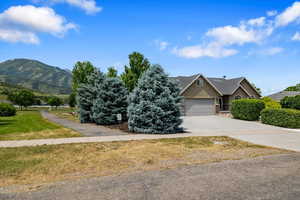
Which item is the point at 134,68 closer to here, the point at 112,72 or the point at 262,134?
the point at 112,72

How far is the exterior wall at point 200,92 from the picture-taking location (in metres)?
26.3

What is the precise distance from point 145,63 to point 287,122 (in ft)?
46.4

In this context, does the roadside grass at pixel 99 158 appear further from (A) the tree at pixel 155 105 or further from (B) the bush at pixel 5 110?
(B) the bush at pixel 5 110

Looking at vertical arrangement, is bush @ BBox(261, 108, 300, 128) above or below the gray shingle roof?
below

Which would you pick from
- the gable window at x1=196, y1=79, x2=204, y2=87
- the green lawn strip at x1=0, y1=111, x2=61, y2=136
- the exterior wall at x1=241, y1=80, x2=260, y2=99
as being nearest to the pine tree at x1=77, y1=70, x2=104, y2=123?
the green lawn strip at x1=0, y1=111, x2=61, y2=136

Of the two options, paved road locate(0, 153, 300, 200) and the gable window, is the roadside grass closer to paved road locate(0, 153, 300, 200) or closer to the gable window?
paved road locate(0, 153, 300, 200)

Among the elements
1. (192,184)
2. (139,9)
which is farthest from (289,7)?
(192,184)

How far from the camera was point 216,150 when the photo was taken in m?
8.23

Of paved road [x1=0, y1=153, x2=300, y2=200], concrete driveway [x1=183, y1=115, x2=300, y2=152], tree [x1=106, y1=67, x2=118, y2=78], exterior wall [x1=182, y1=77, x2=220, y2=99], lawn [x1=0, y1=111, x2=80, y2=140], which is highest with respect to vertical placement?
tree [x1=106, y1=67, x2=118, y2=78]

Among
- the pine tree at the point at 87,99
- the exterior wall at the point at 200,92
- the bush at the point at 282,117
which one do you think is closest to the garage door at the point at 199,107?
the exterior wall at the point at 200,92

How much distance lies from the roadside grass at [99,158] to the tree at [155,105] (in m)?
3.26

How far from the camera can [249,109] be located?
21062 mm

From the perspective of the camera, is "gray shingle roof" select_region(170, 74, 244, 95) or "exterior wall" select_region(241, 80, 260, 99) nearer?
"gray shingle roof" select_region(170, 74, 244, 95)

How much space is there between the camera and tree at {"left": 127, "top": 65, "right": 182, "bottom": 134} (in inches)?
498
